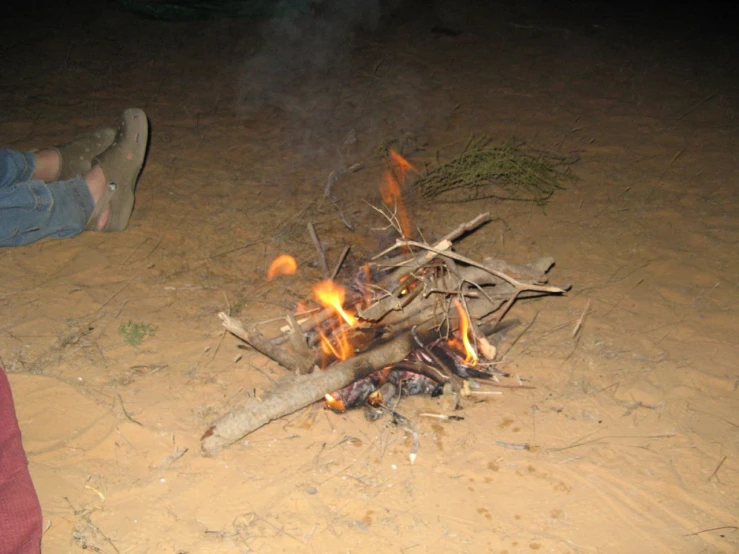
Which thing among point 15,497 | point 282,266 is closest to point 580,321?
point 282,266

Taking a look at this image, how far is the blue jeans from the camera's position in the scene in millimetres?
3092

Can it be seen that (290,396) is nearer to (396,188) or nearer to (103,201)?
(103,201)

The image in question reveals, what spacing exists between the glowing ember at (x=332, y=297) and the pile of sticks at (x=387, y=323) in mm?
40

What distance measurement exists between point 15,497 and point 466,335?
1.86 metres

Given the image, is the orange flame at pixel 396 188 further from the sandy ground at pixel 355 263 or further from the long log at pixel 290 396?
the long log at pixel 290 396

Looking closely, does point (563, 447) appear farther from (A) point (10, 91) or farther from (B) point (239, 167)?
(A) point (10, 91)

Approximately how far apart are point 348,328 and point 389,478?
720 millimetres

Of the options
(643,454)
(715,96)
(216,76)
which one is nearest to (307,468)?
(643,454)

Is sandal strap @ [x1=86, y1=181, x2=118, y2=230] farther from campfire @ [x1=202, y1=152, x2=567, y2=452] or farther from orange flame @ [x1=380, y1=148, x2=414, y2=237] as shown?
orange flame @ [x1=380, y1=148, x2=414, y2=237]

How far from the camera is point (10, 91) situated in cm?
505

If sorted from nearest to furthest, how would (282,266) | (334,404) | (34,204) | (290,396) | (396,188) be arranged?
Result: (290,396), (334,404), (34,204), (282,266), (396,188)

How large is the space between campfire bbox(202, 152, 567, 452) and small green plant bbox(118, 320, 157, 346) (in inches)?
20.5

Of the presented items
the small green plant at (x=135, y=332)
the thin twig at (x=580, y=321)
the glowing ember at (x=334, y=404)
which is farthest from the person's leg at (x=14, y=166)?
the thin twig at (x=580, y=321)

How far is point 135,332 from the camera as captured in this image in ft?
9.38
